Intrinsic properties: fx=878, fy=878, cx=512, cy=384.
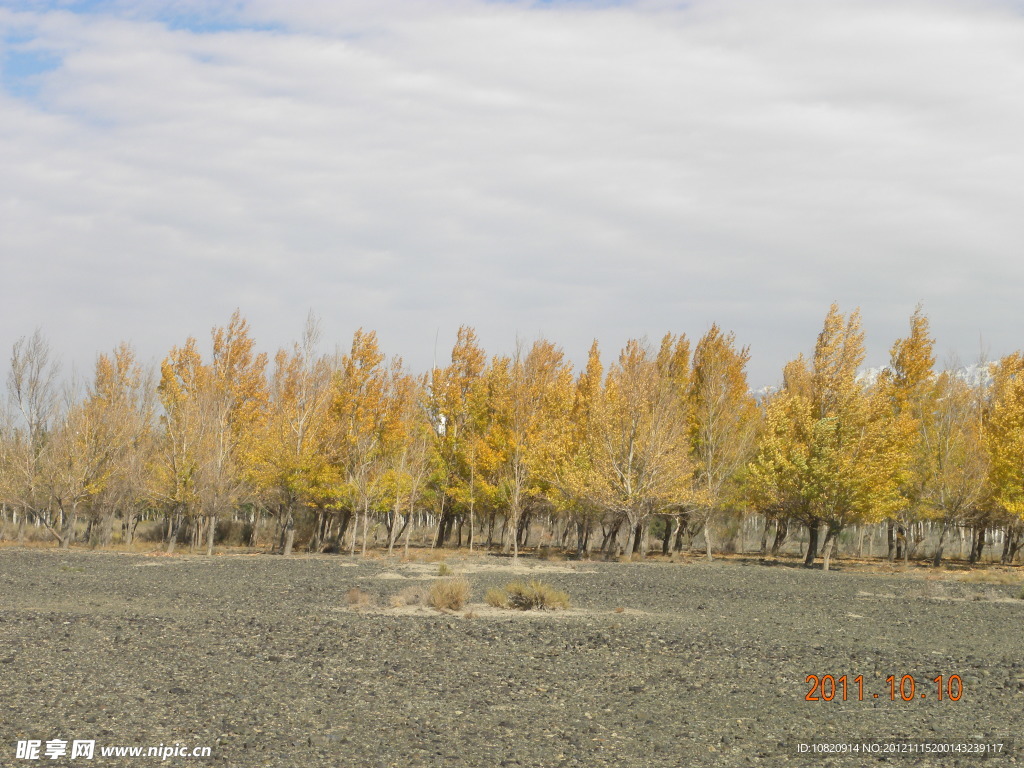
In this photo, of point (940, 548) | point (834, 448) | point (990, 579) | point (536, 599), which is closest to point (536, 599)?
point (536, 599)

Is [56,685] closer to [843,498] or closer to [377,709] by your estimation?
[377,709]

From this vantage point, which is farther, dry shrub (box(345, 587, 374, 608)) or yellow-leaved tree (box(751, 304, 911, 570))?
yellow-leaved tree (box(751, 304, 911, 570))

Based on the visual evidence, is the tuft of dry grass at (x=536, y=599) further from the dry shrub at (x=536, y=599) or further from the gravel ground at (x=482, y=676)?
the gravel ground at (x=482, y=676)

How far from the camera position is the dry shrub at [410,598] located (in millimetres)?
22750

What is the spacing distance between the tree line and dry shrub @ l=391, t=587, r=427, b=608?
21.3m

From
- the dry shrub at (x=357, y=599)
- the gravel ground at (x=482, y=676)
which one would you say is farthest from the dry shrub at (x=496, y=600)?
the dry shrub at (x=357, y=599)

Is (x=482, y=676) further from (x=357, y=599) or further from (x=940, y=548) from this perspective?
(x=940, y=548)

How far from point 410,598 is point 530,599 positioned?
125 inches

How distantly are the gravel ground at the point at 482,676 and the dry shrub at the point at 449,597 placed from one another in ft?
1.86

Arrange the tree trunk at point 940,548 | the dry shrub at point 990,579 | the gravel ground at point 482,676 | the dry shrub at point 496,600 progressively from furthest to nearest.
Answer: the tree trunk at point 940,548 < the dry shrub at point 990,579 < the dry shrub at point 496,600 < the gravel ground at point 482,676

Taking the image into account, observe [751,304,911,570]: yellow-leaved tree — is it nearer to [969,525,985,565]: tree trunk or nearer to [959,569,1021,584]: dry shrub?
[959,569,1021,584]: dry shrub

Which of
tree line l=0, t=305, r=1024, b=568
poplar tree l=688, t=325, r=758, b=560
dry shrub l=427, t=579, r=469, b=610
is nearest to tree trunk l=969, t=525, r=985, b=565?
tree line l=0, t=305, r=1024, b=568

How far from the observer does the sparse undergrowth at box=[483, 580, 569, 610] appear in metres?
23.1

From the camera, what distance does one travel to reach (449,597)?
22094 mm
